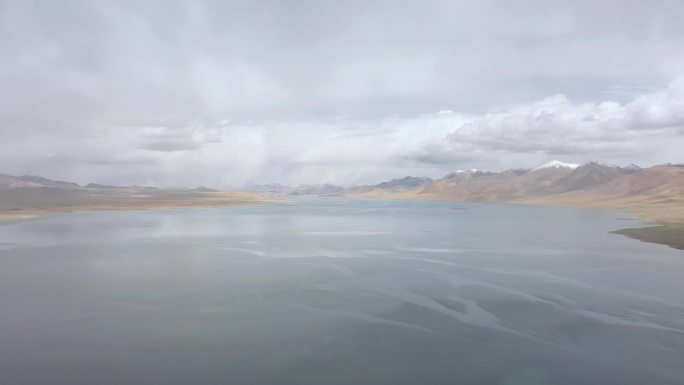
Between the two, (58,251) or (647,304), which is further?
(58,251)

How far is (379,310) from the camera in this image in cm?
1831

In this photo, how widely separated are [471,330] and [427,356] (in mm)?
2997

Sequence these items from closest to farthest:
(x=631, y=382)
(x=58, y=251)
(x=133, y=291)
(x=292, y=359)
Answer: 1. (x=631, y=382)
2. (x=292, y=359)
3. (x=133, y=291)
4. (x=58, y=251)

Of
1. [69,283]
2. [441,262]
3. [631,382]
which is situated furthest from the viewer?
[441,262]

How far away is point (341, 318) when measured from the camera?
56.5ft

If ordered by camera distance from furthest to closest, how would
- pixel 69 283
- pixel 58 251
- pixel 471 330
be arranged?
pixel 58 251 < pixel 69 283 < pixel 471 330

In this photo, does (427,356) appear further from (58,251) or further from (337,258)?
(58,251)

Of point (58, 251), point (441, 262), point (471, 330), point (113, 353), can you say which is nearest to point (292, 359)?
point (113, 353)

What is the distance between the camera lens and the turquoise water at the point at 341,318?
1248 centimetres

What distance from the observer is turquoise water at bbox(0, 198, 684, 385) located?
1248 cm

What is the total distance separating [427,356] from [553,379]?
328cm

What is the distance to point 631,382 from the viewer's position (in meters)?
11.8

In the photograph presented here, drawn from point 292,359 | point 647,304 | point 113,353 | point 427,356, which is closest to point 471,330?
point 427,356

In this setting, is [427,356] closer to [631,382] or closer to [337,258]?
[631,382]
